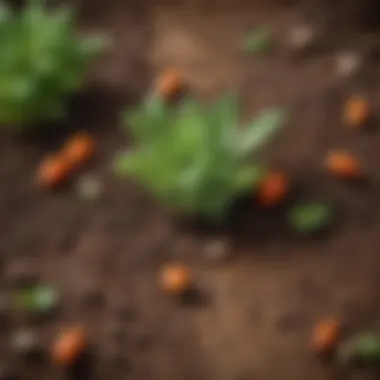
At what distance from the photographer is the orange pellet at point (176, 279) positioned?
4.17 ft

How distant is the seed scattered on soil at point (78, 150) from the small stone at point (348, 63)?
1.50ft

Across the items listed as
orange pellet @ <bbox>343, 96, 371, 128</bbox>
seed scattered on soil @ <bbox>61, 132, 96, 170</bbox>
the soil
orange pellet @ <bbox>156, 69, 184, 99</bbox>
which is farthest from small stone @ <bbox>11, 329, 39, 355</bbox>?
orange pellet @ <bbox>343, 96, 371, 128</bbox>

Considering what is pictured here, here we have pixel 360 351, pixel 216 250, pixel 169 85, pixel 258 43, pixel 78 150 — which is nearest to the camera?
pixel 360 351

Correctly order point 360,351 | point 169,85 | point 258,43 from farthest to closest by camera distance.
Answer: point 258,43 < point 169,85 < point 360,351

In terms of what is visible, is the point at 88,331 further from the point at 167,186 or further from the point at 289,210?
the point at 289,210

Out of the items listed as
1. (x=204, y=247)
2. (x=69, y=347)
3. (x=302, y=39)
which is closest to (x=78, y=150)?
(x=204, y=247)

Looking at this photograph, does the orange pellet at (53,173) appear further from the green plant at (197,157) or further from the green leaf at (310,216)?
the green leaf at (310,216)

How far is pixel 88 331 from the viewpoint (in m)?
1.23

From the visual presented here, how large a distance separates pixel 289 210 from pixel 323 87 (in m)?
0.30

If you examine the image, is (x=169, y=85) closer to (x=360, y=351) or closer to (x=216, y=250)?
(x=216, y=250)

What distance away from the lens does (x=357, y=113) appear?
1.52m

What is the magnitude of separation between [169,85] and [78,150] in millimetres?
213

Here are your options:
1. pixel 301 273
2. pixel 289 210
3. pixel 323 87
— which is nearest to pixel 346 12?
pixel 323 87

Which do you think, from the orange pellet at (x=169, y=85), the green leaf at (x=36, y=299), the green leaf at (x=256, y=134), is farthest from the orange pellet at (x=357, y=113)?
the green leaf at (x=36, y=299)
